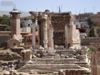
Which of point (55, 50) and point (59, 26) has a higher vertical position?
point (59, 26)

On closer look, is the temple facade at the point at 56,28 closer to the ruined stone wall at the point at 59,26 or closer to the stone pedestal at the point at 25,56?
the ruined stone wall at the point at 59,26

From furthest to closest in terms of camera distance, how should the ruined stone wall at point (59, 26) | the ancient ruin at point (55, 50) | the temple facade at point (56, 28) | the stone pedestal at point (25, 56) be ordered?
1. the ruined stone wall at point (59, 26)
2. the temple facade at point (56, 28)
3. the stone pedestal at point (25, 56)
4. the ancient ruin at point (55, 50)

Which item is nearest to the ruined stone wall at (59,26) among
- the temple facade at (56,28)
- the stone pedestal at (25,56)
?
the temple facade at (56,28)

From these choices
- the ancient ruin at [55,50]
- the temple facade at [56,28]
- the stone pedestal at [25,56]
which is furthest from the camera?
the temple facade at [56,28]

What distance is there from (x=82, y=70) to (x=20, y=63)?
6128 millimetres

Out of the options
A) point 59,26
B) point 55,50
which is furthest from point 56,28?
point 55,50

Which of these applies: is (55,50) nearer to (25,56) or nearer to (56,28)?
(25,56)

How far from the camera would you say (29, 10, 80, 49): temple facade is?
86.2ft

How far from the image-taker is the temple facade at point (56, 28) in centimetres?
2628

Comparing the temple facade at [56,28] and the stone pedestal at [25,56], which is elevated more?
the temple facade at [56,28]

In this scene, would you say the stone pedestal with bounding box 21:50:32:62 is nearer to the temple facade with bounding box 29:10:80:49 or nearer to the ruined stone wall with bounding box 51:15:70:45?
the temple facade with bounding box 29:10:80:49

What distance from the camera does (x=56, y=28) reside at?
2870 cm

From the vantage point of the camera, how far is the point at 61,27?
2850 centimetres

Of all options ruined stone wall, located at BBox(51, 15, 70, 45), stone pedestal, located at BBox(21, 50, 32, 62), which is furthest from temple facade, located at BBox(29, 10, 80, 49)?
stone pedestal, located at BBox(21, 50, 32, 62)
